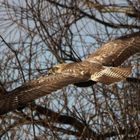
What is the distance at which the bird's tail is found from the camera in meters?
5.77

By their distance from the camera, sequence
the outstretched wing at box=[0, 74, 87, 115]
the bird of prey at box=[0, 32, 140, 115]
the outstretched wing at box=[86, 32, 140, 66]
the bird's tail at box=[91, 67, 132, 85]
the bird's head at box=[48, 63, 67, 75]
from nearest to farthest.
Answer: the outstretched wing at box=[0, 74, 87, 115] < the bird of prey at box=[0, 32, 140, 115] < the bird's tail at box=[91, 67, 132, 85] < the bird's head at box=[48, 63, 67, 75] < the outstretched wing at box=[86, 32, 140, 66]

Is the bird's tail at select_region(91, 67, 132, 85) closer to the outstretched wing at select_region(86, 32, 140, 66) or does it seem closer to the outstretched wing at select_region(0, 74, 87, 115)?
the outstretched wing at select_region(0, 74, 87, 115)

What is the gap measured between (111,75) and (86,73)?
1.20 ft

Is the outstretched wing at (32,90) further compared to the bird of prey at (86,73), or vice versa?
the bird of prey at (86,73)

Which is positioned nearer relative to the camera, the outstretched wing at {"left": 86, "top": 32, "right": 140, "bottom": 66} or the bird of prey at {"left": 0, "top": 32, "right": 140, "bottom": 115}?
the bird of prey at {"left": 0, "top": 32, "right": 140, "bottom": 115}

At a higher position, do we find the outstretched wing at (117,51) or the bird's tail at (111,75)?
the outstretched wing at (117,51)

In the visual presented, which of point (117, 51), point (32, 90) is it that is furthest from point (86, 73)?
point (117, 51)

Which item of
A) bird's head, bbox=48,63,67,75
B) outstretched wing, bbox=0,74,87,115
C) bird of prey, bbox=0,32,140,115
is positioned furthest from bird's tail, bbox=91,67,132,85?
bird's head, bbox=48,63,67,75

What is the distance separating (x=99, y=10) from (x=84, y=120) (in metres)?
1.39

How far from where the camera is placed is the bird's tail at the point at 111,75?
A: 577 cm

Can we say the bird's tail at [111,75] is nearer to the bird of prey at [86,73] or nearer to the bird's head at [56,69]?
the bird of prey at [86,73]

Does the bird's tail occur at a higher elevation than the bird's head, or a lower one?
lower

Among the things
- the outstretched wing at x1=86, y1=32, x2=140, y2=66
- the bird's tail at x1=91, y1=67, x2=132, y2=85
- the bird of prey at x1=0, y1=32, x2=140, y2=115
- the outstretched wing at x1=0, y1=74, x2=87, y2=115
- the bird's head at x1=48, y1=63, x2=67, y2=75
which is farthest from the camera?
the outstretched wing at x1=86, y1=32, x2=140, y2=66

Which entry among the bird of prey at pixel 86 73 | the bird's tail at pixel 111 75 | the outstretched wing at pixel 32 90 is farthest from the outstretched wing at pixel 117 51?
the outstretched wing at pixel 32 90
